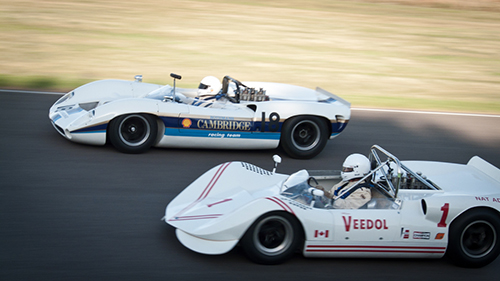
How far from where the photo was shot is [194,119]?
270 inches

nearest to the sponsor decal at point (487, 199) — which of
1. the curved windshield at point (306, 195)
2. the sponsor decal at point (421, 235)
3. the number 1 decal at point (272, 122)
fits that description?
the sponsor decal at point (421, 235)

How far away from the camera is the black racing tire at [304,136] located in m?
7.23

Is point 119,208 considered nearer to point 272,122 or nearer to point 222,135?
point 222,135

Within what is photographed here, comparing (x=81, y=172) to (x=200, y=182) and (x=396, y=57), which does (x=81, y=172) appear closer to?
(x=200, y=182)

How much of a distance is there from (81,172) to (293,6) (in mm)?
17075

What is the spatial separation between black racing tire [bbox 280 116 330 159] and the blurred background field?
13.0 feet

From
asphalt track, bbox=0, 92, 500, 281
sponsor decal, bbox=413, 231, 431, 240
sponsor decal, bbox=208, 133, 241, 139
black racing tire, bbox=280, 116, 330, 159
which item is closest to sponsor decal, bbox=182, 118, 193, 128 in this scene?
sponsor decal, bbox=208, 133, 241, 139

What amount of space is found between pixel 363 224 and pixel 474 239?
1.15 m

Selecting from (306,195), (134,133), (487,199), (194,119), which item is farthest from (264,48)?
(487,199)

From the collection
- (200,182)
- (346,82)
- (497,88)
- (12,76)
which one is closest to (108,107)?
(200,182)

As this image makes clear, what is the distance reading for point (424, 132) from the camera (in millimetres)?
9258

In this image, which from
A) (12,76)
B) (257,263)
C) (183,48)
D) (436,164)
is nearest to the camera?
(257,263)

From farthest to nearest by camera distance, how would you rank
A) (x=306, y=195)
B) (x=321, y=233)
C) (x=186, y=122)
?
(x=186, y=122) → (x=306, y=195) → (x=321, y=233)

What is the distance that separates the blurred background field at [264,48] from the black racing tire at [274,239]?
722 cm
